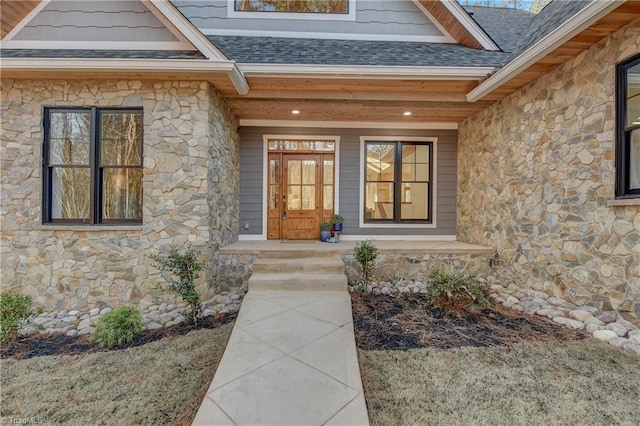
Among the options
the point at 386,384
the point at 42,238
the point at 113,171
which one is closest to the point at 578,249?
the point at 386,384

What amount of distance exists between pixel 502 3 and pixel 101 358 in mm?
17375

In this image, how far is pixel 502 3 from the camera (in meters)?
12.3

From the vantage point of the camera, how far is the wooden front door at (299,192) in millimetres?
6148

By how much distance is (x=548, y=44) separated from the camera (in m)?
3.19

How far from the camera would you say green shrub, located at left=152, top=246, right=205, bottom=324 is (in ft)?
11.5

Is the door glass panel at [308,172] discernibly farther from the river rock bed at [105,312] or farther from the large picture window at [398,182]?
the river rock bed at [105,312]

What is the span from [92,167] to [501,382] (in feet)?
17.9

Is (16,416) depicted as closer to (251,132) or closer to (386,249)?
(386,249)

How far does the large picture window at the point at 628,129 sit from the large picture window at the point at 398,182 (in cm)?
336

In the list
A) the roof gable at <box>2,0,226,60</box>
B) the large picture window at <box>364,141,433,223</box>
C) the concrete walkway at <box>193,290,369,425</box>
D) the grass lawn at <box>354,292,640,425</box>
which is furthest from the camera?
the large picture window at <box>364,141,433,223</box>

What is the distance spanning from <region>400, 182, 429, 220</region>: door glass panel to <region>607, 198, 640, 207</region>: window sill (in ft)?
11.0

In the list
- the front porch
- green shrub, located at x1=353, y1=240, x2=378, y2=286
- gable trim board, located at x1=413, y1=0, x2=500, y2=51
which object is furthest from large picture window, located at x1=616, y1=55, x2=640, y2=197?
green shrub, located at x1=353, y1=240, x2=378, y2=286

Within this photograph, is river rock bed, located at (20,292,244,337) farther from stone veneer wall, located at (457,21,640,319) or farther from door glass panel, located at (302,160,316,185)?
stone veneer wall, located at (457,21,640,319)

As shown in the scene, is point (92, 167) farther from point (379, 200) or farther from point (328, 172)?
point (379, 200)
